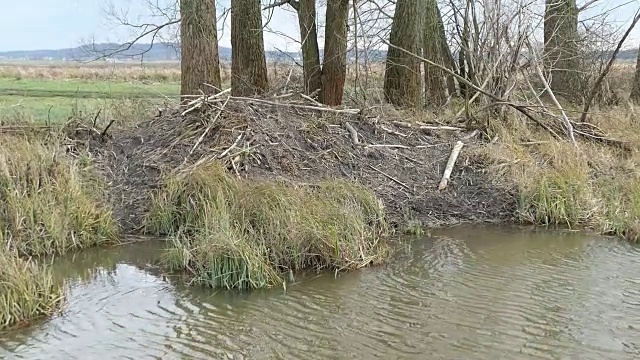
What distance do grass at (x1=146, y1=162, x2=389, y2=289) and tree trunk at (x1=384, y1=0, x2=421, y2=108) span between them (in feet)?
17.2

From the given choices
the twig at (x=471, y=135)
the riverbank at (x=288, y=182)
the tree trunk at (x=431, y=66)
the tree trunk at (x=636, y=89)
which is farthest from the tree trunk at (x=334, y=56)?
the tree trunk at (x=636, y=89)

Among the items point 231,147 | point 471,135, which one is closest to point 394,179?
point 471,135

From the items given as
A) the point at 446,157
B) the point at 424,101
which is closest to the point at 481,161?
the point at 446,157

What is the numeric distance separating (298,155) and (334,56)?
4.65 metres

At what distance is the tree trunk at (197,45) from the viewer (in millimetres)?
12438

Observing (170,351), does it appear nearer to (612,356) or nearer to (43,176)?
(612,356)

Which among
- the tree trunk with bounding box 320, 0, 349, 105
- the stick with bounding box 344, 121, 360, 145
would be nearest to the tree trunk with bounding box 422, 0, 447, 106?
the tree trunk with bounding box 320, 0, 349, 105

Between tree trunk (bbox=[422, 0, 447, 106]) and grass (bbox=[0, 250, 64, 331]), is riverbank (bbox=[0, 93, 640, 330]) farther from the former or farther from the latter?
tree trunk (bbox=[422, 0, 447, 106])

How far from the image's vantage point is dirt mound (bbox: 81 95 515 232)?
9930mm

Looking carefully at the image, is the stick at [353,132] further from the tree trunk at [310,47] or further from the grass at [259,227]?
the tree trunk at [310,47]

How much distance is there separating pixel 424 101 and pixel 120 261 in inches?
345

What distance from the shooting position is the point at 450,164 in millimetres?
10938

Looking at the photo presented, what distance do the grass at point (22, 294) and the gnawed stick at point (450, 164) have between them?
6.01m

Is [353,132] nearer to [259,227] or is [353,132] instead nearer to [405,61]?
[405,61]
